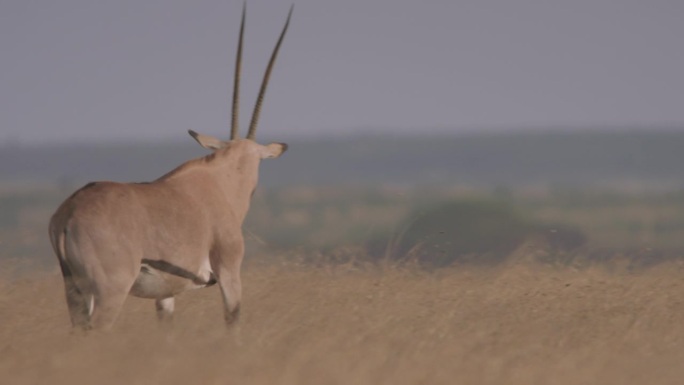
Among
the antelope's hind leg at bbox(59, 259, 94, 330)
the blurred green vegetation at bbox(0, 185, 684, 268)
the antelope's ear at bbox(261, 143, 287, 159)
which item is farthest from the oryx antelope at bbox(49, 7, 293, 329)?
the blurred green vegetation at bbox(0, 185, 684, 268)

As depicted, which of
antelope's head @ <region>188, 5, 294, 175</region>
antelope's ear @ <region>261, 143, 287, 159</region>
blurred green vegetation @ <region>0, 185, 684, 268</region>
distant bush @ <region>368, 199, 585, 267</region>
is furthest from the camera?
distant bush @ <region>368, 199, 585, 267</region>

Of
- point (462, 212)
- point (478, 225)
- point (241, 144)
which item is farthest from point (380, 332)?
point (462, 212)

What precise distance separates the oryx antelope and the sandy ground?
244mm

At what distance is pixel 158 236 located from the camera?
33.3ft

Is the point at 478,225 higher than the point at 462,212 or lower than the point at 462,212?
lower

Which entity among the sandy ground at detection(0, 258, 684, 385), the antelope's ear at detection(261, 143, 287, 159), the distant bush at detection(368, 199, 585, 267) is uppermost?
the antelope's ear at detection(261, 143, 287, 159)

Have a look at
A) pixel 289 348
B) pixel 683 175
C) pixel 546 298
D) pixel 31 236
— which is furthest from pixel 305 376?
pixel 683 175

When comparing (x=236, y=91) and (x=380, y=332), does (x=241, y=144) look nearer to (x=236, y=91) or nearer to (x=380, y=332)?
(x=236, y=91)

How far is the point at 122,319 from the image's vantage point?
11.3m

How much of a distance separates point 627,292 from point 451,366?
3.53 meters

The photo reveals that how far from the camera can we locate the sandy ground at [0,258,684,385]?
867 cm

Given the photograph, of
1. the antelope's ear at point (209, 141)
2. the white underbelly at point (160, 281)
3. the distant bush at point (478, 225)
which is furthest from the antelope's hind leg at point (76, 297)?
the distant bush at point (478, 225)

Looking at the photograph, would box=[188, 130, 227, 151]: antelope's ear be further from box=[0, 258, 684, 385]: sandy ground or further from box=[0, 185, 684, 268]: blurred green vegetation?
box=[0, 185, 684, 268]: blurred green vegetation

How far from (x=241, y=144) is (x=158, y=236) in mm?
1924
